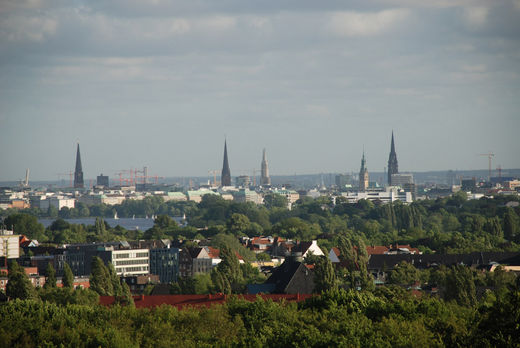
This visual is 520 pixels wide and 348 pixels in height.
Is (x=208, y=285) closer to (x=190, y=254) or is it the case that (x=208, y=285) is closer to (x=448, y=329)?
(x=190, y=254)

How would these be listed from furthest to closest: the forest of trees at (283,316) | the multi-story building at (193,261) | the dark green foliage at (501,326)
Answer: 1. the multi-story building at (193,261)
2. the forest of trees at (283,316)
3. the dark green foliage at (501,326)

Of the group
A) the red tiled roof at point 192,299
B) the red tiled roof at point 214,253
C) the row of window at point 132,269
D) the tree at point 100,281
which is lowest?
the row of window at point 132,269

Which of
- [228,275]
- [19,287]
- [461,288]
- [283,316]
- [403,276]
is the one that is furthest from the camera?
[403,276]

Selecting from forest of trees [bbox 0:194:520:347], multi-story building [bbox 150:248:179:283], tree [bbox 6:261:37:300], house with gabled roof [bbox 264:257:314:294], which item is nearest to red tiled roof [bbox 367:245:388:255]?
forest of trees [bbox 0:194:520:347]

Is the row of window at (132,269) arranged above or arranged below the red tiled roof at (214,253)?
below

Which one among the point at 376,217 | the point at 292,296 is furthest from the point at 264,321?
the point at 376,217

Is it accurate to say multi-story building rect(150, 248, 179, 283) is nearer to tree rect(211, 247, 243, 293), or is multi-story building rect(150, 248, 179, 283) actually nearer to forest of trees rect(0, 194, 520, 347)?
forest of trees rect(0, 194, 520, 347)

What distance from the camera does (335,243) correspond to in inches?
3553

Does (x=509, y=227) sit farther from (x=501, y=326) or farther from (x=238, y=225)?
Answer: (x=501, y=326)

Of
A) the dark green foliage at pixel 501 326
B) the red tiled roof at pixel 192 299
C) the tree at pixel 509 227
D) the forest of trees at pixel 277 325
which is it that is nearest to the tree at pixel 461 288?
the red tiled roof at pixel 192 299

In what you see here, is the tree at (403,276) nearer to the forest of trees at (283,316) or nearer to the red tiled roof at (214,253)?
the forest of trees at (283,316)

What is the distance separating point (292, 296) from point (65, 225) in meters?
76.7

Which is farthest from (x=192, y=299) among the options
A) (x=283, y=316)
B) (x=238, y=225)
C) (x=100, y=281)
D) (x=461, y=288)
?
(x=238, y=225)

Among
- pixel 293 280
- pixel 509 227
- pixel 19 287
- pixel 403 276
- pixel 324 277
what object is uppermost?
pixel 324 277
